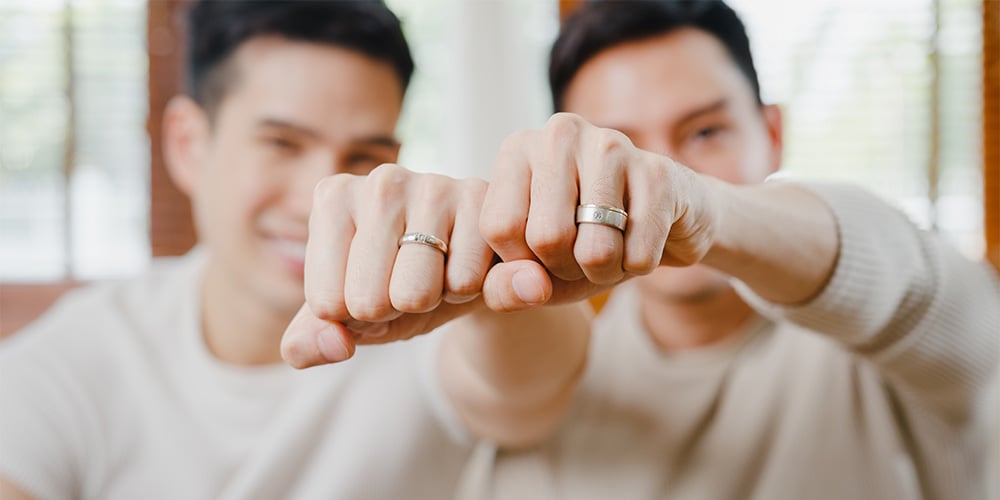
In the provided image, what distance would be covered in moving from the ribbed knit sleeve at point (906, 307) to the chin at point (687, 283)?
13cm

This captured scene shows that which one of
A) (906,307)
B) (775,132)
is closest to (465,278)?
(906,307)

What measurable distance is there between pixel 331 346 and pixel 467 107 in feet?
1.23

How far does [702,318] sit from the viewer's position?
1.84 feet

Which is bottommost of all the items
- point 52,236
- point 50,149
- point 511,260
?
point 52,236

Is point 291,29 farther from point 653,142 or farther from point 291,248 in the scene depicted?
point 653,142

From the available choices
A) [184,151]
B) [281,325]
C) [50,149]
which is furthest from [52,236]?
[281,325]

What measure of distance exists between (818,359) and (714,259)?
0.24 metres

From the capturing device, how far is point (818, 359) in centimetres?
51

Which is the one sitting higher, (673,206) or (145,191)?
(673,206)

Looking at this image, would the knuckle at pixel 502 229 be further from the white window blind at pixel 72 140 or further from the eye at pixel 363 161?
the white window blind at pixel 72 140

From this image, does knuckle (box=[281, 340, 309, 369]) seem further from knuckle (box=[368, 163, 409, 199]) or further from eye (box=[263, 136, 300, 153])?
eye (box=[263, 136, 300, 153])

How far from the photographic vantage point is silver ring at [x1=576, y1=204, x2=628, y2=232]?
0.21 metres

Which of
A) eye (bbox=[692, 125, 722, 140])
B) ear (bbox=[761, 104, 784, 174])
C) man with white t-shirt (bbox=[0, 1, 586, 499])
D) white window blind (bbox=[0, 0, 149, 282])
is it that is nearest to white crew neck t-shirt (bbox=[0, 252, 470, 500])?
man with white t-shirt (bbox=[0, 1, 586, 499])

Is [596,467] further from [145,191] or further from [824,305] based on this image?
[145,191]
